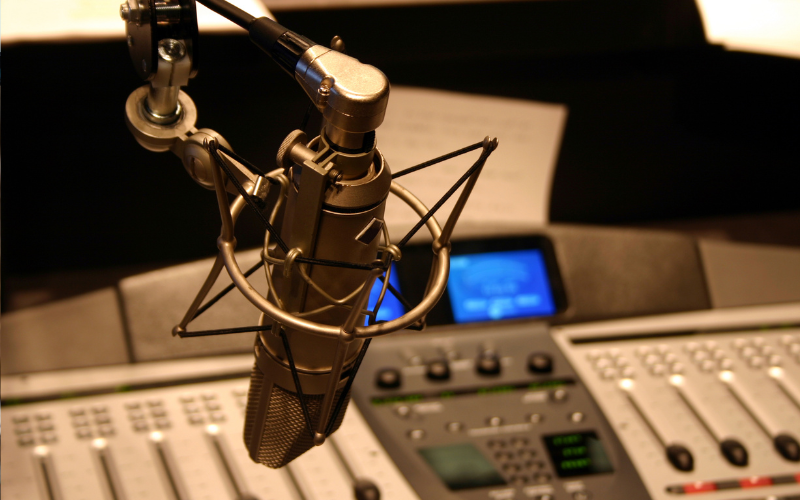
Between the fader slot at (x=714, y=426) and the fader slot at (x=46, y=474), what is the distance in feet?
1.88

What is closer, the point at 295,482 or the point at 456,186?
the point at 456,186

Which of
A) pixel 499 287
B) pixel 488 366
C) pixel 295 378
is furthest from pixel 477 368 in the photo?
pixel 295 378

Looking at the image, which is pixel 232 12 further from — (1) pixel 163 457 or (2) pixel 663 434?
(2) pixel 663 434

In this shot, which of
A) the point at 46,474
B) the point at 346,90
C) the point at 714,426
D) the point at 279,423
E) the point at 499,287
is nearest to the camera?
the point at 346,90

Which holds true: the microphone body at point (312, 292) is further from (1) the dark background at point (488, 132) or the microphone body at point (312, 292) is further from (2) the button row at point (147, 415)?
(1) the dark background at point (488, 132)

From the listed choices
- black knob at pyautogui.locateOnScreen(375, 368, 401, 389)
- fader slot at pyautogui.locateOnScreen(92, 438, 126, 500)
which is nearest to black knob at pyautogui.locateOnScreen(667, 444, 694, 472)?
black knob at pyautogui.locateOnScreen(375, 368, 401, 389)

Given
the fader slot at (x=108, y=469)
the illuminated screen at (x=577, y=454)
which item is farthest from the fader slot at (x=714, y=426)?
the fader slot at (x=108, y=469)

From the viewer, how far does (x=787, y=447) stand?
0.72 m

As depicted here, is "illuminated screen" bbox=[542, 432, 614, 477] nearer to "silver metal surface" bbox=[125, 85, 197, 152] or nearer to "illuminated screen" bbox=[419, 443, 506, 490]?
"illuminated screen" bbox=[419, 443, 506, 490]

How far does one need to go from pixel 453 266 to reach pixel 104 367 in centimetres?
38

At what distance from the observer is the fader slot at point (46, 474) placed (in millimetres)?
625

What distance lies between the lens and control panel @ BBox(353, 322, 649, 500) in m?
0.69

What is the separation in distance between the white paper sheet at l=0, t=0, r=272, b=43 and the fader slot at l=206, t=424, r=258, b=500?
0.35 m

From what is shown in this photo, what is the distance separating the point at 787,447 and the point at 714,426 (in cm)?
6
